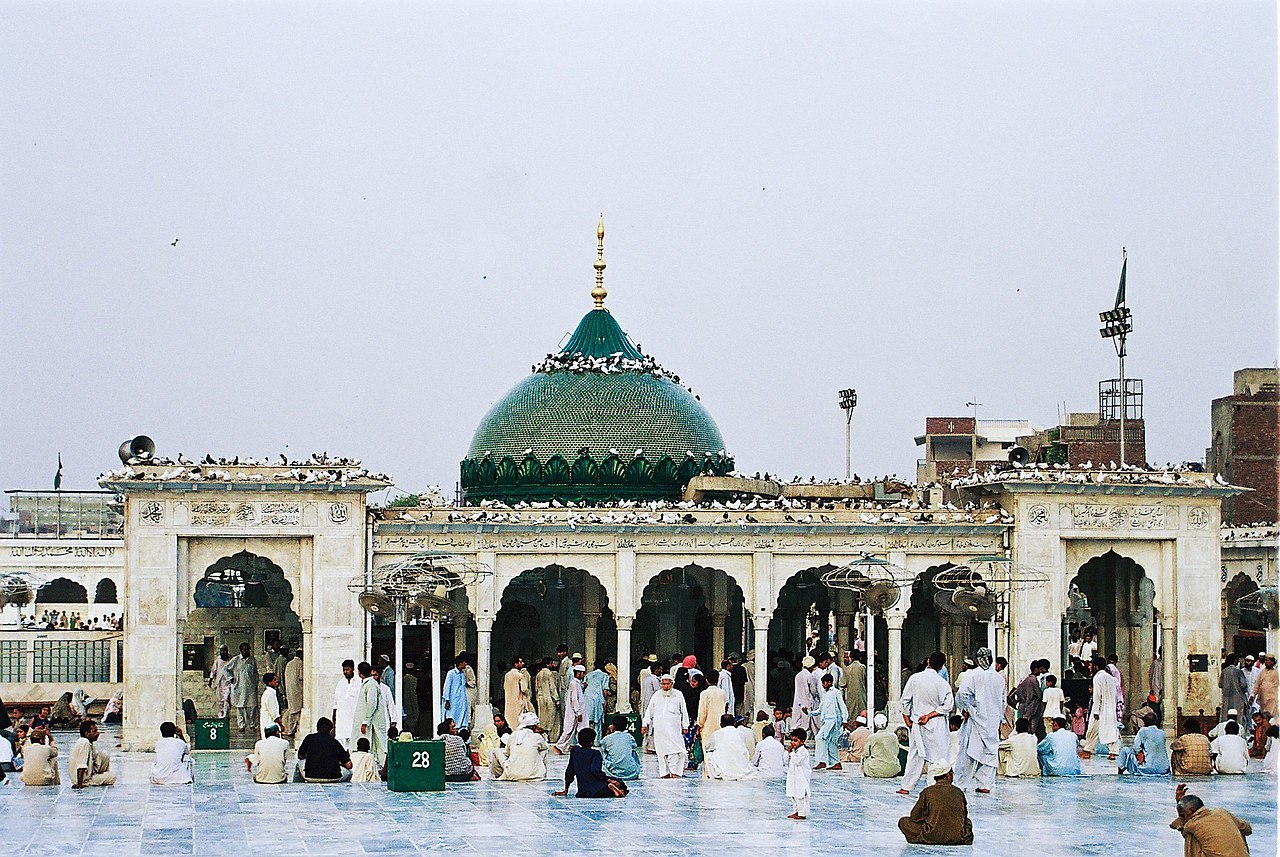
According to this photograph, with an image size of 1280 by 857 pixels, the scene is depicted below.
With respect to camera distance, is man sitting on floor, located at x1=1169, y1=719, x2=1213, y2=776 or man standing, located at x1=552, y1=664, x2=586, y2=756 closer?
man sitting on floor, located at x1=1169, y1=719, x2=1213, y2=776

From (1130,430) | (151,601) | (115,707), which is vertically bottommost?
(115,707)

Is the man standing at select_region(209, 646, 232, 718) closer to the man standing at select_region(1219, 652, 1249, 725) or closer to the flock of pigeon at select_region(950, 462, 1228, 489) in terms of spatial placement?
the flock of pigeon at select_region(950, 462, 1228, 489)

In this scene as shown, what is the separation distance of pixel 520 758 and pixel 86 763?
4.63 m

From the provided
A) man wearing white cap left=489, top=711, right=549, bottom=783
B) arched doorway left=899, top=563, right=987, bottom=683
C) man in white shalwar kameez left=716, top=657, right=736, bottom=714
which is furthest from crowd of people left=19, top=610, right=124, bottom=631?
man wearing white cap left=489, top=711, right=549, bottom=783

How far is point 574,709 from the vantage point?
23.6m

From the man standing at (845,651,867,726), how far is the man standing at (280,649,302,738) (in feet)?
25.9

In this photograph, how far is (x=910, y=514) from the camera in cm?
2942

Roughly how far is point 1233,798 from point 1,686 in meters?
21.0

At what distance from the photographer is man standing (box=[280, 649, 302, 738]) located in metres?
26.8

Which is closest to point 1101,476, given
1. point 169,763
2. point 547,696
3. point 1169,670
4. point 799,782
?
point 1169,670

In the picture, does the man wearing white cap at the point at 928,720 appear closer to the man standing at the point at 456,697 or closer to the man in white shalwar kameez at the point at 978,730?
the man in white shalwar kameez at the point at 978,730

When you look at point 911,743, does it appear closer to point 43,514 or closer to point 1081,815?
point 1081,815

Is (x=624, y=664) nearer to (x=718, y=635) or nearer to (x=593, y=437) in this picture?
(x=718, y=635)

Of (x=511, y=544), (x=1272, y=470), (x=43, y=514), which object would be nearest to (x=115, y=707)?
(x=511, y=544)
